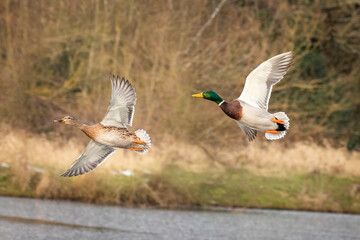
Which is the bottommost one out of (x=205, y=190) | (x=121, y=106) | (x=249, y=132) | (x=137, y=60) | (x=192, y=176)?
(x=249, y=132)

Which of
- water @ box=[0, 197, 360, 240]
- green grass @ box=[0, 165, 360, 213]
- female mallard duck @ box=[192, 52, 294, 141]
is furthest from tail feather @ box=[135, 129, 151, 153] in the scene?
green grass @ box=[0, 165, 360, 213]

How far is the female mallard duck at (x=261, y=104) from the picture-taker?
7.17 meters

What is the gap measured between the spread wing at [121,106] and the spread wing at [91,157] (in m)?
0.54

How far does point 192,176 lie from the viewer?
750 inches

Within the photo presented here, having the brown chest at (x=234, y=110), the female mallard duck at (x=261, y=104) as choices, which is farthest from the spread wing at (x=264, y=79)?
the brown chest at (x=234, y=110)

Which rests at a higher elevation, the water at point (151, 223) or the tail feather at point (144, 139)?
the water at point (151, 223)

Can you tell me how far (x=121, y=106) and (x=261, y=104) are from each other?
4.69ft

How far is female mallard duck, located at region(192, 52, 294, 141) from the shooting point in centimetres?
717

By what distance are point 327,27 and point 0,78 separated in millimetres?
10482

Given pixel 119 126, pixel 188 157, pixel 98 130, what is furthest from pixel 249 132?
pixel 188 157

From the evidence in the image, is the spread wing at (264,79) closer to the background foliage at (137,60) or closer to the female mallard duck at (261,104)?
the female mallard duck at (261,104)

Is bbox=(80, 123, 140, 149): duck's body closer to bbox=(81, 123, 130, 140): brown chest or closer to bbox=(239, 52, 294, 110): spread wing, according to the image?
bbox=(81, 123, 130, 140): brown chest

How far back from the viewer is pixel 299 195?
757 inches

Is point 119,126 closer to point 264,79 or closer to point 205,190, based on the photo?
point 264,79
